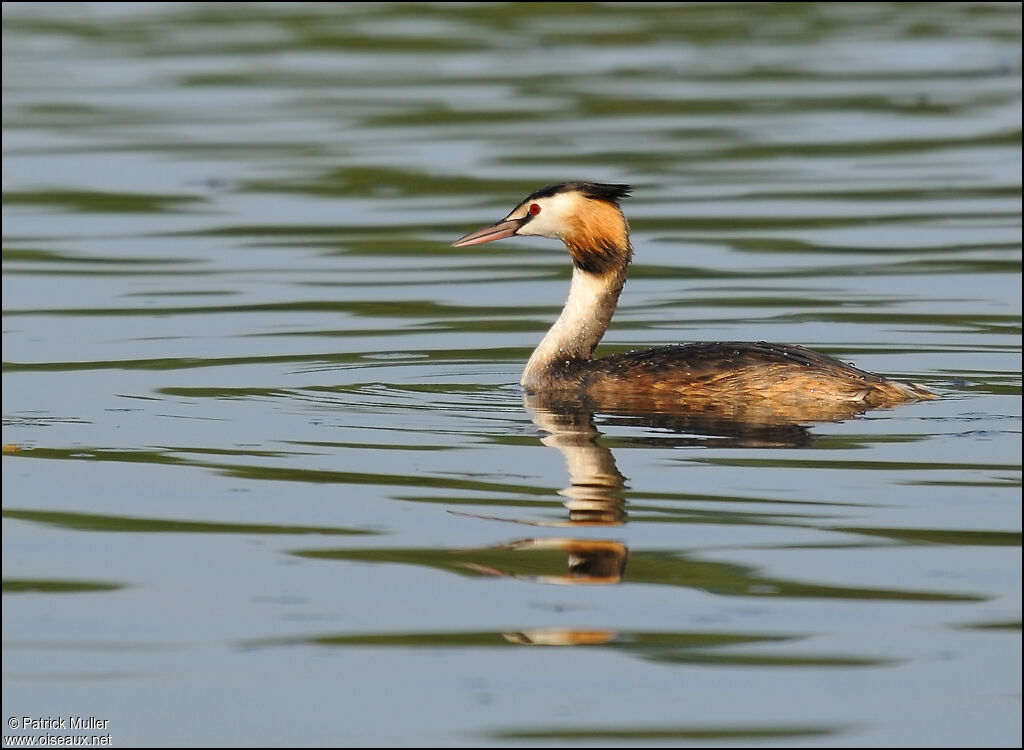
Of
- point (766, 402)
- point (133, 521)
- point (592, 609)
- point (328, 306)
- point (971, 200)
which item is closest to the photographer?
point (592, 609)

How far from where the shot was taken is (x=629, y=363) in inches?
407

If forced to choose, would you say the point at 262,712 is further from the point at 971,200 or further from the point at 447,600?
the point at 971,200

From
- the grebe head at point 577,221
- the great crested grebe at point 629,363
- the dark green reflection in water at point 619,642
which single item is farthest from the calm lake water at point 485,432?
the grebe head at point 577,221

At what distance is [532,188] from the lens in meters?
17.5

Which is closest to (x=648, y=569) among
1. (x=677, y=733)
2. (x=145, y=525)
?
(x=677, y=733)

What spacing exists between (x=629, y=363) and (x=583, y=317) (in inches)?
32.0

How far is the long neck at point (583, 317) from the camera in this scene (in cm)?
1100

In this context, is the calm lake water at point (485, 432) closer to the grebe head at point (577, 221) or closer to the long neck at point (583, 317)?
the long neck at point (583, 317)

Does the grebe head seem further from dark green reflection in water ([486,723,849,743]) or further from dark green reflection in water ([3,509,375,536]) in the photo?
dark green reflection in water ([486,723,849,743])

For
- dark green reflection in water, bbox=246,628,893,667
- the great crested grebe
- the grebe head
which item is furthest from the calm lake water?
the grebe head

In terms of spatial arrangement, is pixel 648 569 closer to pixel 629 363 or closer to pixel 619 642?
pixel 619 642

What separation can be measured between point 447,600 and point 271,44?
21.4 metres

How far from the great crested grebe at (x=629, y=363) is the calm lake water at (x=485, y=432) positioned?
0.24 m

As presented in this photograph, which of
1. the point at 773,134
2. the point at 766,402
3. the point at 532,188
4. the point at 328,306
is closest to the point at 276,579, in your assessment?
the point at 766,402
